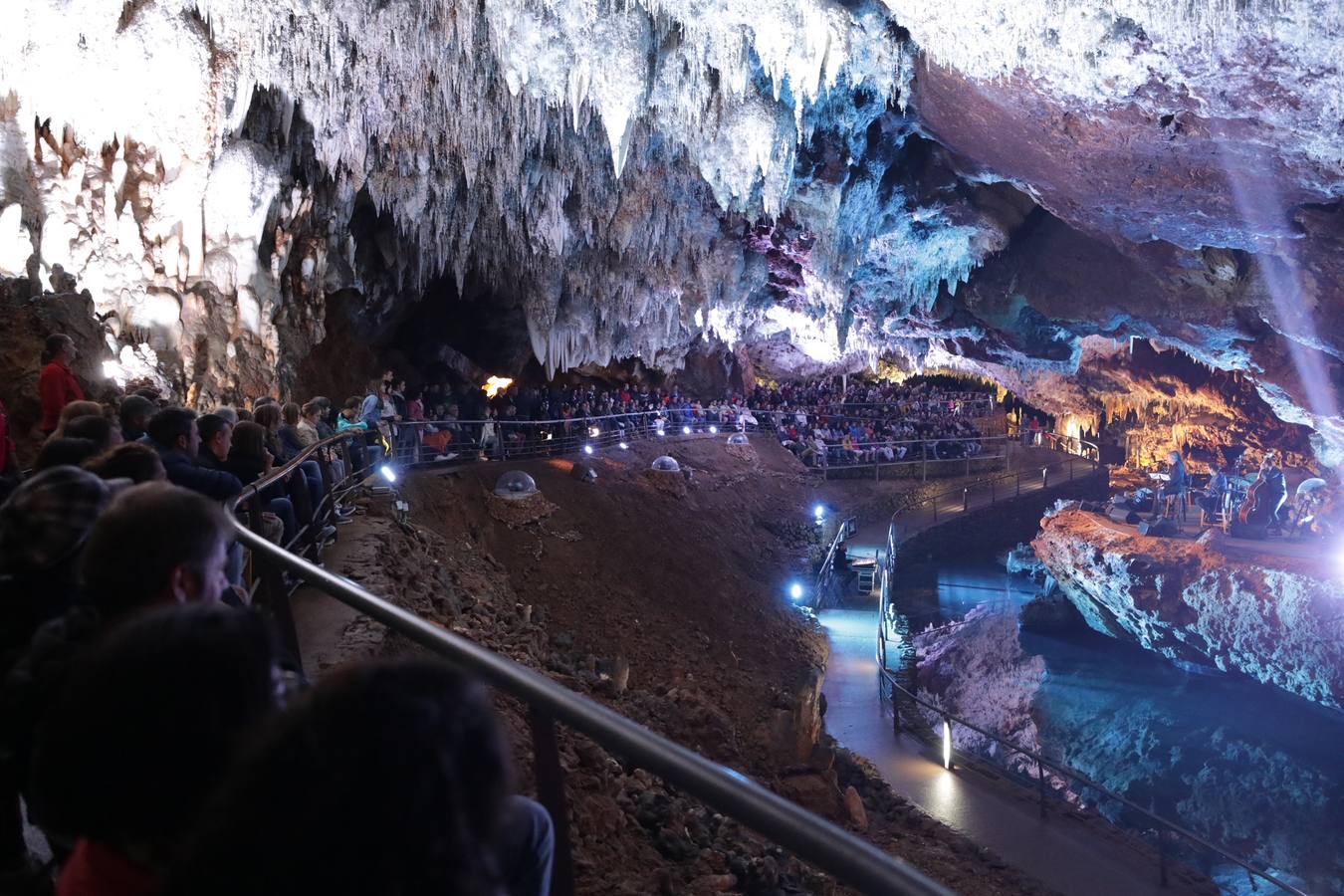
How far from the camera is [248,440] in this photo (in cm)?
554

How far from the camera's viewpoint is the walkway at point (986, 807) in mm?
8492

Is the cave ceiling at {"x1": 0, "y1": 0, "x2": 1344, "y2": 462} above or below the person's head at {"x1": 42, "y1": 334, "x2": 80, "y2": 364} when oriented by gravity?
above

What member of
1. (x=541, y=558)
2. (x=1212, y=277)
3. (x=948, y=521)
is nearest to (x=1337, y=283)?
(x=1212, y=277)

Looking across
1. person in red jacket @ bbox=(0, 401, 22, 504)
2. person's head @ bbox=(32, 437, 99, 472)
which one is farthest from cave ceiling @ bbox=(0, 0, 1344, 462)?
person's head @ bbox=(32, 437, 99, 472)

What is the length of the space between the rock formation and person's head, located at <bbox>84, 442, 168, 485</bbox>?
1375cm

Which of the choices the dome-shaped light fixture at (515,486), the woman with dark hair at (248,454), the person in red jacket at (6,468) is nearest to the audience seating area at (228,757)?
the woman with dark hair at (248,454)

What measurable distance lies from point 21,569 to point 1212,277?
18236 millimetres

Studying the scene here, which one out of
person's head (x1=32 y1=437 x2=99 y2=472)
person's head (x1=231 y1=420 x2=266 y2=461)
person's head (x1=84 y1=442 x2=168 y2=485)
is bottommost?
person's head (x1=231 y1=420 x2=266 y2=461)

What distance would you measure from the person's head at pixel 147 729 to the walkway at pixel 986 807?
28.9 ft

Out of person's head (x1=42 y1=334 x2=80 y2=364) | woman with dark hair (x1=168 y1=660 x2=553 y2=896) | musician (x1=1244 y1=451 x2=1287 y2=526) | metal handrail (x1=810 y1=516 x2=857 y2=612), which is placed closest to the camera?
woman with dark hair (x1=168 y1=660 x2=553 y2=896)

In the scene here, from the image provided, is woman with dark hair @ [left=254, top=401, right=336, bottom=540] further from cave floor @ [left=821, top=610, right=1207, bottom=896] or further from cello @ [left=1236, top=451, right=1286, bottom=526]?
cello @ [left=1236, top=451, right=1286, bottom=526]

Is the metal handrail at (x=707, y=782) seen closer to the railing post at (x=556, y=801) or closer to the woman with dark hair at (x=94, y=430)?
the railing post at (x=556, y=801)

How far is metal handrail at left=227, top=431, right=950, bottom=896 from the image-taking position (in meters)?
1.15

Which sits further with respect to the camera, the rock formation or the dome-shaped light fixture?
the dome-shaped light fixture
